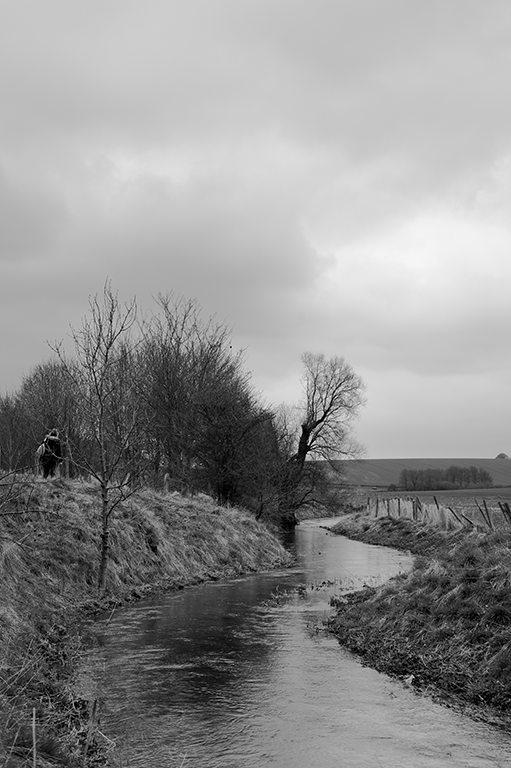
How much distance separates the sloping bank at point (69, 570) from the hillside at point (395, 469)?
84781 millimetres

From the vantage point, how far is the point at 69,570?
1550 cm

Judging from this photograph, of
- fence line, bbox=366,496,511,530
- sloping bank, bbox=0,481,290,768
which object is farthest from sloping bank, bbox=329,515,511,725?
fence line, bbox=366,496,511,530

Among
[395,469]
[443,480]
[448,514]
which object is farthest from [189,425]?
[395,469]

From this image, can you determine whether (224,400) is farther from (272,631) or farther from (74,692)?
(74,692)

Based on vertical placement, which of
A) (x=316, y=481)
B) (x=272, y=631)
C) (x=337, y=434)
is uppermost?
(x=337, y=434)

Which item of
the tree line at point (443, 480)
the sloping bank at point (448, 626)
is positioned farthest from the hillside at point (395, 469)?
the sloping bank at point (448, 626)

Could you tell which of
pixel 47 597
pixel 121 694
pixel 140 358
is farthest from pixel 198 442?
pixel 121 694

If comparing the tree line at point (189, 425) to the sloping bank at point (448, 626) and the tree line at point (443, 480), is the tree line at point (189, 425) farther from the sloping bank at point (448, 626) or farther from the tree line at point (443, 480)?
the tree line at point (443, 480)

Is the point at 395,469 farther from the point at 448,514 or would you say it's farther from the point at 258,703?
the point at 258,703

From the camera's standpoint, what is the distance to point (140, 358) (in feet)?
A: 129

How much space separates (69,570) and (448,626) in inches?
350

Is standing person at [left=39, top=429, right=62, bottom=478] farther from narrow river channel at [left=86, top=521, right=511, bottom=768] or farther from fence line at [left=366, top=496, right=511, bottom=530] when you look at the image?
fence line at [left=366, top=496, right=511, bottom=530]

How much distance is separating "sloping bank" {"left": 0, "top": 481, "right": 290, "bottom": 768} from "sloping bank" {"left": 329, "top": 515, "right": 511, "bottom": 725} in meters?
4.71

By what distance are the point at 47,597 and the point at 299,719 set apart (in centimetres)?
736
